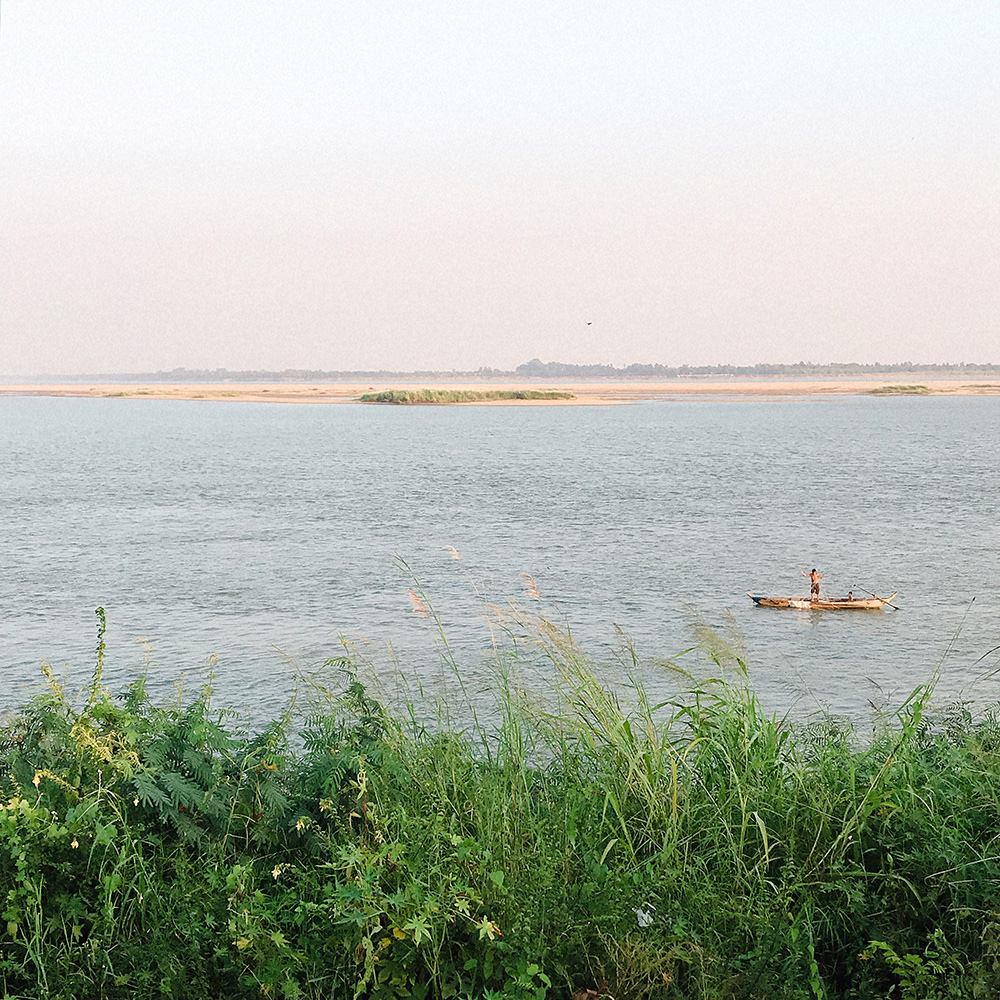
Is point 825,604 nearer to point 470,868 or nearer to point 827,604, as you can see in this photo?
point 827,604

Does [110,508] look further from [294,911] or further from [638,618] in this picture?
[294,911]

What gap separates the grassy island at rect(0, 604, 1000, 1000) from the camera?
160 inches

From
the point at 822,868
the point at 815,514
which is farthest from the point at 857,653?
the point at 815,514

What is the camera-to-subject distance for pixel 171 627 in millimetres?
22344

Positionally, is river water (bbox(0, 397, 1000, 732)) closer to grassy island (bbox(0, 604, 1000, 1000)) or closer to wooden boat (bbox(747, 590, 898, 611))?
wooden boat (bbox(747, 590, 898, 611))

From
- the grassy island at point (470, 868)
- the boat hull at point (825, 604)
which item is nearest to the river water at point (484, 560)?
the boat hull at point (825, 604)

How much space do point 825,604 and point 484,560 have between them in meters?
10.9

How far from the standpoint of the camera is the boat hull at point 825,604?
80.2ft

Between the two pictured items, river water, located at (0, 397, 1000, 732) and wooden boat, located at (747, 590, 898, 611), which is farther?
wooden boat, located at (747, 590, 898, 611)

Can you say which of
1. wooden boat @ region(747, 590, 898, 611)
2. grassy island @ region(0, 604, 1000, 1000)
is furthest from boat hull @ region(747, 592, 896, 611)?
grassy island @ region(0, 604, 1000, 1000)

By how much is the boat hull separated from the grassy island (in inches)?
785

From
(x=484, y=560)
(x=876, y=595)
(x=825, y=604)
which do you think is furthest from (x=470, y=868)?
(x=484, y=560)

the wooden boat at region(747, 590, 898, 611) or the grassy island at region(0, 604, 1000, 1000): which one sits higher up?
the grassy island at region(0, 604, 1000, 1000)

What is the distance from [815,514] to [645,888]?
4185 centimetres
